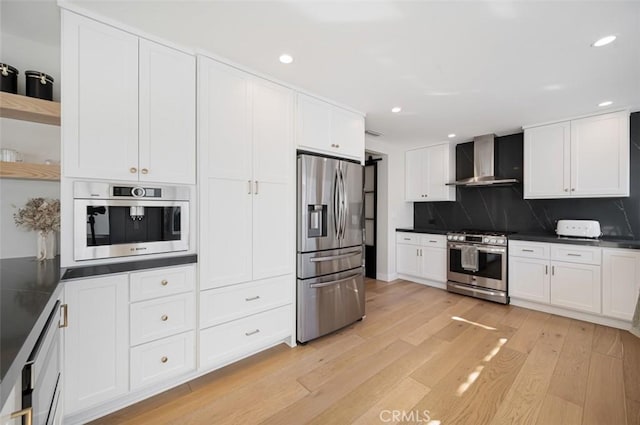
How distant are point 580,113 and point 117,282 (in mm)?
4891

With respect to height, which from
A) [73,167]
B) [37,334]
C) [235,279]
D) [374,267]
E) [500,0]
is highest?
[500,0]

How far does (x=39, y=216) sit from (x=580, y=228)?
518 cm

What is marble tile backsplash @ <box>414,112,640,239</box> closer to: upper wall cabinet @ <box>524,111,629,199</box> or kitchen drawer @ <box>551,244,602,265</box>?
upper wall cabinet @ <box>524,111,629,199</box>

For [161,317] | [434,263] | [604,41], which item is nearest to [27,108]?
[161,317]

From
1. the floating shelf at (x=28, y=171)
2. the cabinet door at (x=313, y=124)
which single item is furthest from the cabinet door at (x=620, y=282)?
the floating shelf at (x=28, y=171)

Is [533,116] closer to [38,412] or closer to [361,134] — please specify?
[361,134]

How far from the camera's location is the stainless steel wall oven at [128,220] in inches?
60.5

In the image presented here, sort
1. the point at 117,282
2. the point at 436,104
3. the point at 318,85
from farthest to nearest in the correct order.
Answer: the point at 436,104
the point at 318,85
the point at 117,282

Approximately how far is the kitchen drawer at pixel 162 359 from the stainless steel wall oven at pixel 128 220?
2.05 ft

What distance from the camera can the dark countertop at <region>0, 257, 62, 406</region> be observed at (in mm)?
643

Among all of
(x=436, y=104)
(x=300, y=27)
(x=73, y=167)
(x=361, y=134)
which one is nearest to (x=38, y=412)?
(x=73, y=167)

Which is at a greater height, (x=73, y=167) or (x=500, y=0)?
(x=500, y=0)

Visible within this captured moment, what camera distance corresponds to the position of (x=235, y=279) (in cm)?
207

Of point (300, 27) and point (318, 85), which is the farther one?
point (318, 85)
